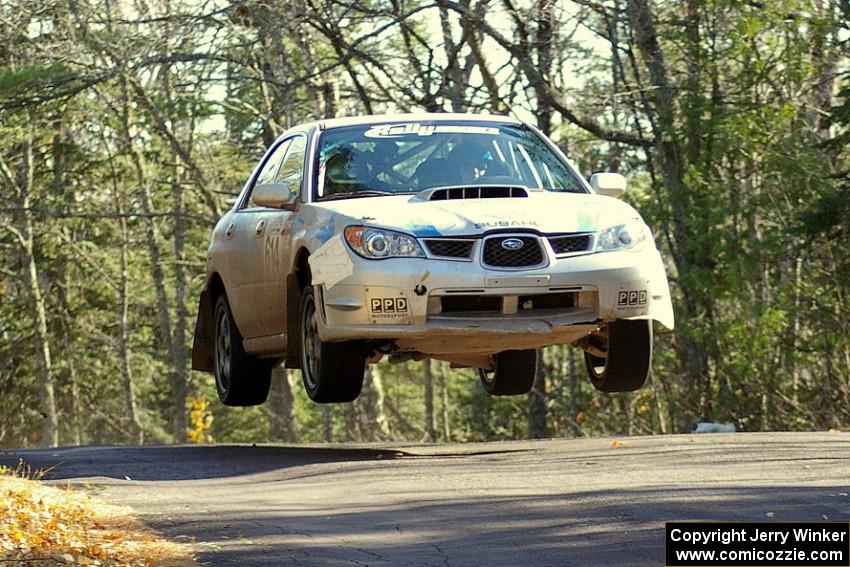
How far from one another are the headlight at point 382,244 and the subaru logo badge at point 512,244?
19.0 inches

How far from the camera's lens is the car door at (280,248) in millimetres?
11992

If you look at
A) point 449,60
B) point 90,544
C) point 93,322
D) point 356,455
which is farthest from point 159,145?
point 90,544

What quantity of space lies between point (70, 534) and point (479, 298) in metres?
3.33

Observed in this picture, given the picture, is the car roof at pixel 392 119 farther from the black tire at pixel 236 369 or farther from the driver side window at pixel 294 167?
the black tire at pixel 236 369

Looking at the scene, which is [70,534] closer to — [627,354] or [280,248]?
[280,248]

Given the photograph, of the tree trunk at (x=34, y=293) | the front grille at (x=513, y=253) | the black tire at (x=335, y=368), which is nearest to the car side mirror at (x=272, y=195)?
the black tire at (x=335, y=368)

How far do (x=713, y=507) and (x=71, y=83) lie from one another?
72.1 feet

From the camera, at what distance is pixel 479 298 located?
10805 mm

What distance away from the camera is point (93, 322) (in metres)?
47.1

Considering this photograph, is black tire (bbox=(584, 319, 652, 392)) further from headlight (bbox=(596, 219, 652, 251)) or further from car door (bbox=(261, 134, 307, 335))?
car door (bbox=(261, 134, 307, 335))

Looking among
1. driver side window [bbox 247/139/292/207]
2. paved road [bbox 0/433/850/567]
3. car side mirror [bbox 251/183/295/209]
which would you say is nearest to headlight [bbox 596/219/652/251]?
paved road [bbox 0/433/850/567]

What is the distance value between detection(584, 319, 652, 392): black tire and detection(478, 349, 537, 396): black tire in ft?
6.29

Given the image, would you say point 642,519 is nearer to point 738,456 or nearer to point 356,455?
point 738,456

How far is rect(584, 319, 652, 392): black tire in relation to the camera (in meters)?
11.4
